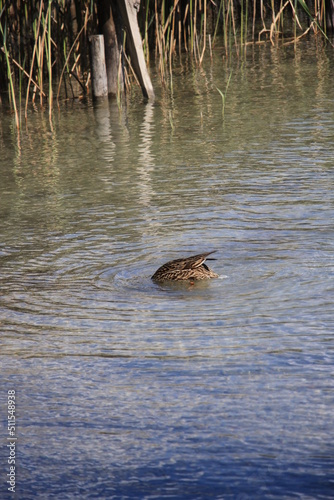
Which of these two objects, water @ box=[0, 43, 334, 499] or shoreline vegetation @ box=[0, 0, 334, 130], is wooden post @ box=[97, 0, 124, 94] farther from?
water @ box=[0, 43, 334, 499]

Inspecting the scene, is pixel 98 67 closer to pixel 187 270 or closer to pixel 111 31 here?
pixel 111 31

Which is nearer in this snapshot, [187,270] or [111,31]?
[187,270]

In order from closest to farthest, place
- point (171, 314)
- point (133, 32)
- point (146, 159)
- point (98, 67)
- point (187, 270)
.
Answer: point (171, 314) < point (187, 270) < point (146, 159) < point (133, 32) < point (98, 67)

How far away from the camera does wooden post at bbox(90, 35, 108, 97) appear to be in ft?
38.1

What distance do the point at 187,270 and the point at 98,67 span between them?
7.07 m

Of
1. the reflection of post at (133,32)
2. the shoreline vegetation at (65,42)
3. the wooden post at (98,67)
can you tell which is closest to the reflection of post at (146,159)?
the reflection of post at (133,32)

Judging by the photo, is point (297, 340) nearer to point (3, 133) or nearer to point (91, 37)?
point (3, 133)

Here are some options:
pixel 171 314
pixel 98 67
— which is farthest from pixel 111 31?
pixel 171 314

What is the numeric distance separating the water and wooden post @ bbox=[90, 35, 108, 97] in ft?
6.70

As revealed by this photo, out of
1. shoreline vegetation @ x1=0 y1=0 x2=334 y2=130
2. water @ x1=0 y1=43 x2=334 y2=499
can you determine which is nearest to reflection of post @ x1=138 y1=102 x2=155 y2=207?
water @ x1=0 y1=43 x2=334 y2=499

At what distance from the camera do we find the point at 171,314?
15.9ft

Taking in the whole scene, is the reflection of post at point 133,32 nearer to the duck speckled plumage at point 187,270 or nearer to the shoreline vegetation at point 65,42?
the shoreline vegetation at point 65,42

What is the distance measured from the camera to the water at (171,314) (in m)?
3.31

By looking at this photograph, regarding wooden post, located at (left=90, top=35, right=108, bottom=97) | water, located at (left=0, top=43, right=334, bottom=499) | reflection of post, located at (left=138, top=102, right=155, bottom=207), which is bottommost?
water, located at (left=0, top=43, right=334, bottom=499)
